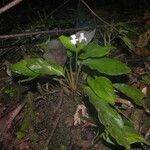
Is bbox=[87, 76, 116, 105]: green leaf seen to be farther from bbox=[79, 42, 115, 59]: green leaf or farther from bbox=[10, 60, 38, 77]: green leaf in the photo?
bbox=[10, 60, 38, 77]: green leaf

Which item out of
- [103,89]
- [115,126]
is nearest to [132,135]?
[115,126]

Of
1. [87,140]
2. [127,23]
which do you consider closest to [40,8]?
[127,23]

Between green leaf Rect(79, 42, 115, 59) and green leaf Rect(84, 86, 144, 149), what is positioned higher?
green leaf Rect(79, 42, 115, 59)

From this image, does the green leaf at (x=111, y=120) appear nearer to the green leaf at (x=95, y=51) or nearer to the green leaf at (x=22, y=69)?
the green leaf at (x=95, y=51)

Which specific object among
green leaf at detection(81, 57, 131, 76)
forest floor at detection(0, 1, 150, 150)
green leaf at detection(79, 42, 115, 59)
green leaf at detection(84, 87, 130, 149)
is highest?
green leaf at detection(79, 42, 115, 59)

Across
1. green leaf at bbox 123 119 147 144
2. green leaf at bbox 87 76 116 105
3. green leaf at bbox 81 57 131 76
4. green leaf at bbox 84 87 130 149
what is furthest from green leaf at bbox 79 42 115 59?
green leaf at bbox 123 119 147 144

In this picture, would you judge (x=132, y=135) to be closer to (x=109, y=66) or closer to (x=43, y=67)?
(x=109, y=66)

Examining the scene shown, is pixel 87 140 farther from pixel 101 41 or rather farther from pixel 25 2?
pixel 25 2

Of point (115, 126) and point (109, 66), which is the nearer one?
point (115, 126)
